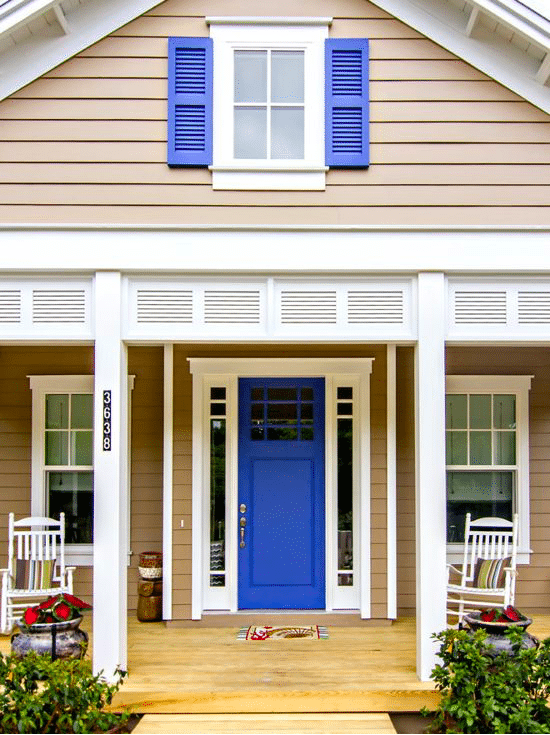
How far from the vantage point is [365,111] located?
599 cm

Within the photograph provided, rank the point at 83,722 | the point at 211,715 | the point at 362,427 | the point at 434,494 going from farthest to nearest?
1. the point at 362,427
2. the point at 434,494
3. the point at 211,715
4. the point at 83,722

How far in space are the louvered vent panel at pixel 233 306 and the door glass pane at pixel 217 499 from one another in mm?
1891

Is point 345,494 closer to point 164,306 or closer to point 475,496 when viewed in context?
point 475,496

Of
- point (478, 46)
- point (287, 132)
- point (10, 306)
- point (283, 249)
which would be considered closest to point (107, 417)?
point (10, 306)

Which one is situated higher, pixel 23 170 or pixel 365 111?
pixel 365 111

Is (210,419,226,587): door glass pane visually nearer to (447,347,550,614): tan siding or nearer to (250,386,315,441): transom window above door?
(250,386,315,441): transom window above door

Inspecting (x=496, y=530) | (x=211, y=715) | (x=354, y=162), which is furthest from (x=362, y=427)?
(x=211, y=715)

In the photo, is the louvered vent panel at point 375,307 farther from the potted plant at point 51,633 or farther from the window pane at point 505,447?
the potted plant at point 51,633

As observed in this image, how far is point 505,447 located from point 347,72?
387cm

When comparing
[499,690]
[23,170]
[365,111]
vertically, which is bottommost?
[499,690]

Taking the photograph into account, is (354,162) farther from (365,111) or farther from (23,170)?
(23,170)

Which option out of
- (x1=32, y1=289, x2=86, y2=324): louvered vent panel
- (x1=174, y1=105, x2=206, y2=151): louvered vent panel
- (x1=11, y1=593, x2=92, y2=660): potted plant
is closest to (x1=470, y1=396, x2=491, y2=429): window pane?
(x1=174, y1=105, x2=206, y2=151): louvered vent panel

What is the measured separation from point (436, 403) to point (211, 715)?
104 inches

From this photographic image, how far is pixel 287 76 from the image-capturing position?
20.1 feet
